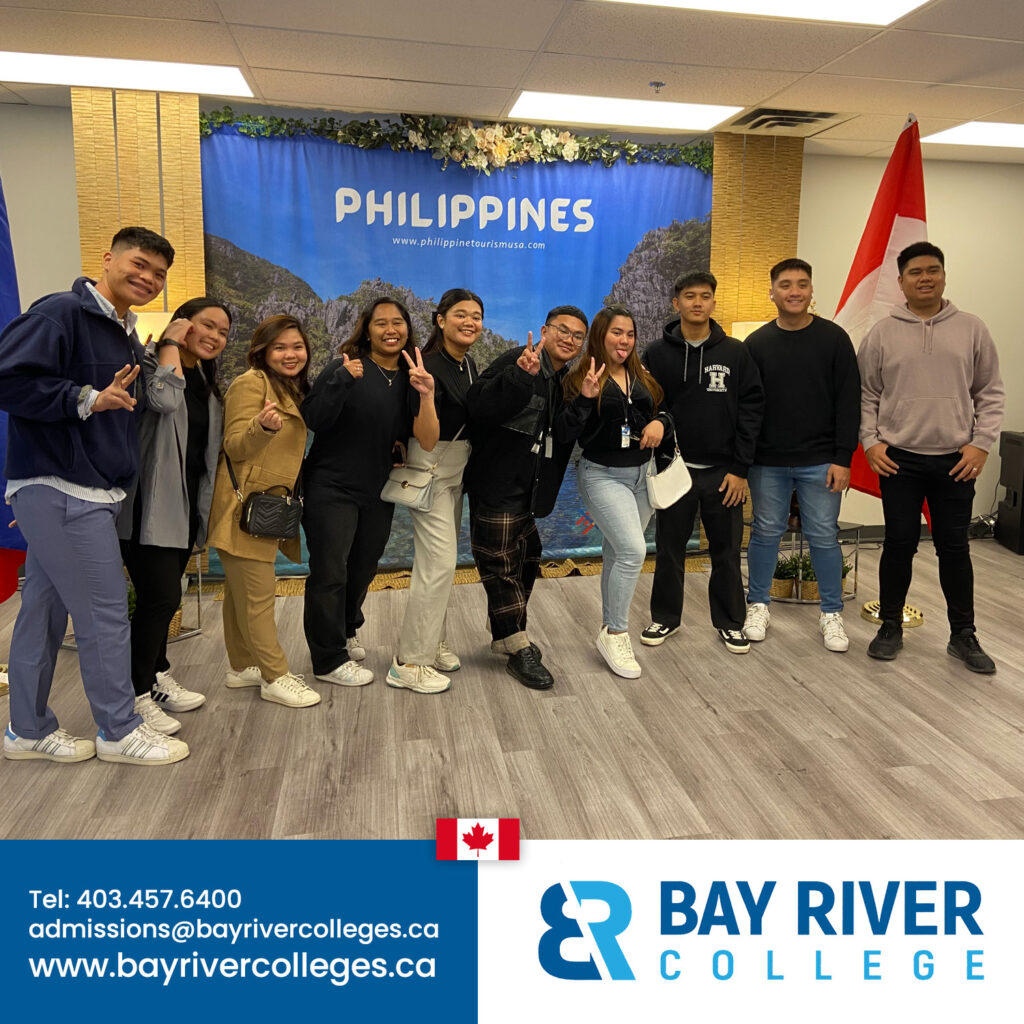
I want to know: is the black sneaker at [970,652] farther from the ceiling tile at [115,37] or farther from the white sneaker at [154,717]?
the ceiling tile at [115,37]

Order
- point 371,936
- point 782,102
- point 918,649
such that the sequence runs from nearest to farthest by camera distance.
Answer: point 371,936
point 918,649
point 782,102

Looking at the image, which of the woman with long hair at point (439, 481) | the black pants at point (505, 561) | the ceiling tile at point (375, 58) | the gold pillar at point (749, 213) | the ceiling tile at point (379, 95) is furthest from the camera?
the gold pillar at point (749, 213)

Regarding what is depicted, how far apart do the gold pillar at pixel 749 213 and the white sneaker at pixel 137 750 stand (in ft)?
12.5

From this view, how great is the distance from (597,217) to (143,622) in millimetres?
3435

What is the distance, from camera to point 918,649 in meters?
3.69

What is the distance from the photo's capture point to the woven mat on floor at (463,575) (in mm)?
4637

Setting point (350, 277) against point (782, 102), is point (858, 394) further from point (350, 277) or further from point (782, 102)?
point (350, 277)

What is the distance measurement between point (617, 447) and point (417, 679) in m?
1.14

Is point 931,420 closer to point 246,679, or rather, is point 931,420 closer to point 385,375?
point 385,375

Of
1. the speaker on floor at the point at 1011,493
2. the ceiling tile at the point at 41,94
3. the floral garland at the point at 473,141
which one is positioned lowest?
the speaker on floor at the point at 1011,493

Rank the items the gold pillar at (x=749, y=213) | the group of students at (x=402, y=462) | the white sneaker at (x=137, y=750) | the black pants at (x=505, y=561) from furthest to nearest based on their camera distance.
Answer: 1. the gold pillar at (x=749, y=213)
2. the black pants at (x=505, y=561)
3. the white sneaker at (x=137, y=750)
4. the group of students at (x=402, y=462)

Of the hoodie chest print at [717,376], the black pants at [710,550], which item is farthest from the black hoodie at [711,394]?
the black pants at [710,550]

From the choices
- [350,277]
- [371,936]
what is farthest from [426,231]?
[371,936]

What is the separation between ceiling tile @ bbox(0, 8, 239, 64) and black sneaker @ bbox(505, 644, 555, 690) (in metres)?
2.70
